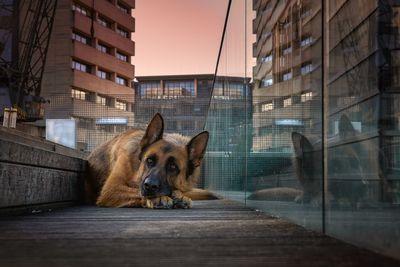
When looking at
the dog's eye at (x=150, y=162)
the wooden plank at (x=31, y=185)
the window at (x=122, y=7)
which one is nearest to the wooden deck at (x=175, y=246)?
the wooden plank at (x=31, y=185)

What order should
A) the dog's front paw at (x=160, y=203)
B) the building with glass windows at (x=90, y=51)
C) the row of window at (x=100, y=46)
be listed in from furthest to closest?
the row of window at (x=100, y=46) → the building with glass windows at (x=90, y=51) → the dog's front paw at (x=160, y=203)

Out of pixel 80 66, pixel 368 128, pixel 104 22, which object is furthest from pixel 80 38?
pixel 368 128

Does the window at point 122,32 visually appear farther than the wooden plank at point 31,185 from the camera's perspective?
Yes

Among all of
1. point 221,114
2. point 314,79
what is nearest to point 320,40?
point 314,79

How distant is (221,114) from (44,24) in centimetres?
3294

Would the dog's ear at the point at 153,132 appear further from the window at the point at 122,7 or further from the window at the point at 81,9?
the window at the point at 122,7

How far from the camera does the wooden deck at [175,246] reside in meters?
1.56

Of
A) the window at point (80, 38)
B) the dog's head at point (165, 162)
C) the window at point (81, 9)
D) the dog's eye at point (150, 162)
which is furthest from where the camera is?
the window at point (81, 9)

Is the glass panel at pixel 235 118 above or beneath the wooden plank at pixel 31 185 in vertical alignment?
above

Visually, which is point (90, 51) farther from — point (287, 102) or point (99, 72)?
point (287, 102)

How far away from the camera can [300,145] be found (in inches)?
105

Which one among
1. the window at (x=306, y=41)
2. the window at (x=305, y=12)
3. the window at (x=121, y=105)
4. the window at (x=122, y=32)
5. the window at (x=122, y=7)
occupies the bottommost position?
the window at (x=306, y=41)

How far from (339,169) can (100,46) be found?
143 ft

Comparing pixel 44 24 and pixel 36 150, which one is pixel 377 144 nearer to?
pixel 36 150
